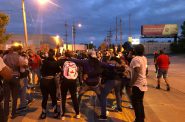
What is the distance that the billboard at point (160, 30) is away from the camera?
3652 inches

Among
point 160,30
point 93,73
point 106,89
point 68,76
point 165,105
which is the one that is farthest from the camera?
point 160,30

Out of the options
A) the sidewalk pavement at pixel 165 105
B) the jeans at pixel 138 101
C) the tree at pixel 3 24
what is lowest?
the sidewalk pavement at pixel 165 105

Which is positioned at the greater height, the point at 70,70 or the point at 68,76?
the point at 70,70

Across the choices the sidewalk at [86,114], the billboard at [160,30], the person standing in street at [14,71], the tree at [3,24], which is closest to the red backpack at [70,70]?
the sidewalk at [86,114]

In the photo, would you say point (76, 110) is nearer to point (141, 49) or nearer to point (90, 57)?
point (90, 57)

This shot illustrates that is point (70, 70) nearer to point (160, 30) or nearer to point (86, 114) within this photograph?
point (86, 114)

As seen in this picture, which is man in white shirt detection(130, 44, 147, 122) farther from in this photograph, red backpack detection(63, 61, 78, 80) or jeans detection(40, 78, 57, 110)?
jeans detection(40, 78, 57, 110)

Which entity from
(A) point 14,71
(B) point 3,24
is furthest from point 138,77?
(B) point 3,24

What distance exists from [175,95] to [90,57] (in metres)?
6.31

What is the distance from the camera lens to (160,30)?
93500mm

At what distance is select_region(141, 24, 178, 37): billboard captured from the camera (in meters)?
92.8

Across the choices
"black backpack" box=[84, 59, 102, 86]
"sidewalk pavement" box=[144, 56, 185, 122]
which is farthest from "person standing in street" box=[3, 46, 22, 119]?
"sidewalk pavement" box=[144, 56, 185, 122]

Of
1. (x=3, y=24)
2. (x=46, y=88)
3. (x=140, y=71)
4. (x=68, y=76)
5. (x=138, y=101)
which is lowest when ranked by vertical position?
(x=138, y=101)

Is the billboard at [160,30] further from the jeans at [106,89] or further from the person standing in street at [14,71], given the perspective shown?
the person standing in street at [14,71]
